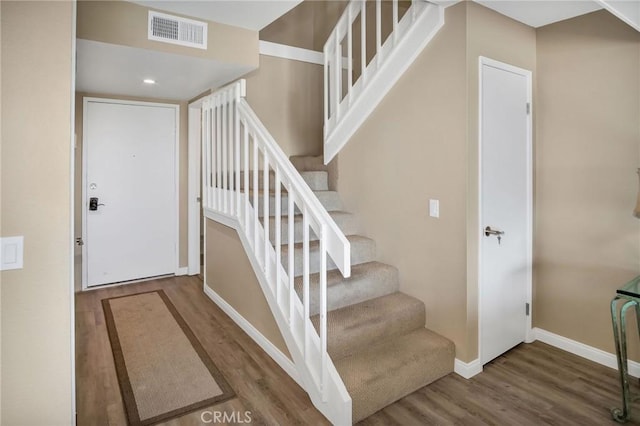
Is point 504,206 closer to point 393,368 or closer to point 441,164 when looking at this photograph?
point 441,164

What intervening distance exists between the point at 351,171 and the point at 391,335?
1397 mm

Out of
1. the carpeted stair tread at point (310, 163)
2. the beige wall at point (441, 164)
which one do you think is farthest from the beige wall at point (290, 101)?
the beige wall at point (441, 164)

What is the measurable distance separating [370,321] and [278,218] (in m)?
0.90

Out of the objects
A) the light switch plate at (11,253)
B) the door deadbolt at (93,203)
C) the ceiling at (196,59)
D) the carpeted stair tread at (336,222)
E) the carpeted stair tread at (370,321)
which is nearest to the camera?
the light switch plate at (11,253)

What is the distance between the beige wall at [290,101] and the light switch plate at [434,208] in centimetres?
196

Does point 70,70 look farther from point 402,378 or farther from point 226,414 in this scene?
point 402,378

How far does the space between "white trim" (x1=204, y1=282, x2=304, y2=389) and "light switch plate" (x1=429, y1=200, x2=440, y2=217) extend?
1348mm

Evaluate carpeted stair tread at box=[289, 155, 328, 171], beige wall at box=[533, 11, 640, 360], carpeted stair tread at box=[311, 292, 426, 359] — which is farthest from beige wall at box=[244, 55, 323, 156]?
beige wall at box=[533, 11, 640, 360]

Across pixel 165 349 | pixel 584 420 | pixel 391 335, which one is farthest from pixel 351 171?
pixel 584 420

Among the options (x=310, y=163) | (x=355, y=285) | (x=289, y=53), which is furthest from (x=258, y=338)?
(x=289, y=53)

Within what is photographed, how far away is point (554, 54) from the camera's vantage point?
280cm

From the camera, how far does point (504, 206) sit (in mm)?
2709

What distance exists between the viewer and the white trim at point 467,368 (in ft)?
8.17

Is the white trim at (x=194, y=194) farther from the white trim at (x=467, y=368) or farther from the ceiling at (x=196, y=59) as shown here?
the white trim at (x=467, y=368)
